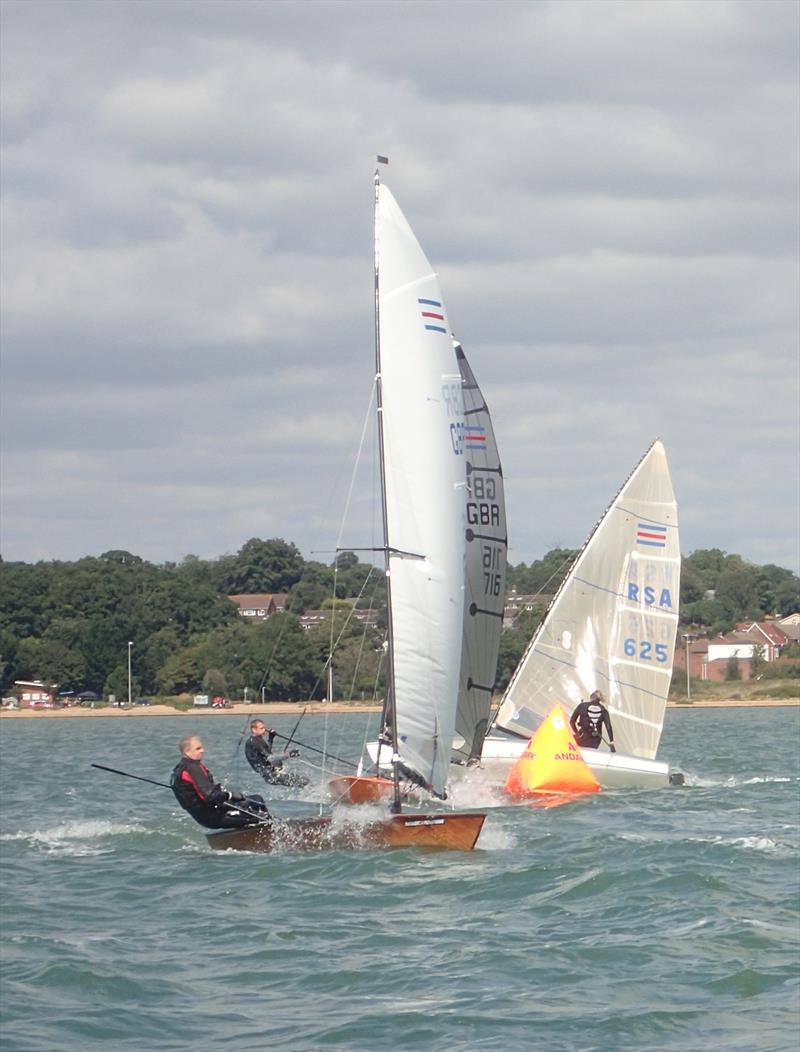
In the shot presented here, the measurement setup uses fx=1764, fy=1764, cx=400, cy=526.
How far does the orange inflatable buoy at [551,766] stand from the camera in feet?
75.0

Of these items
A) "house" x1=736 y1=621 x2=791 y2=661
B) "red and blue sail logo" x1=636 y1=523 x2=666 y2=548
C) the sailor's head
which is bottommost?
the sailor's head

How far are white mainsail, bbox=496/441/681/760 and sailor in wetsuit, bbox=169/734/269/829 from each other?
36.1 feet

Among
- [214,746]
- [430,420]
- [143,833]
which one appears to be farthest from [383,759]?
[214,746]

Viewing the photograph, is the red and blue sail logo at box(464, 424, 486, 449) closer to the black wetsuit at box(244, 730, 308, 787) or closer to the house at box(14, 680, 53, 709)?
the black wetsuit at box(244, 730, 308, 787)

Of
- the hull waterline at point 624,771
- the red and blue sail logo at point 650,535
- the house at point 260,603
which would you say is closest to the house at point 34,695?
the house at point 260,603

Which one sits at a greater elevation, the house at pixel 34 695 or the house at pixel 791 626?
the house at pixel 791 626

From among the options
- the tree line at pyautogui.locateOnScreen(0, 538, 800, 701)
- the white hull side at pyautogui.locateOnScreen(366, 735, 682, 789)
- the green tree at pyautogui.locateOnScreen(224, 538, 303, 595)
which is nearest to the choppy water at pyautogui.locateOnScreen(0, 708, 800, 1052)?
the white hull side at pyautogui.locateOnScreen(366, 735, 682, 789)

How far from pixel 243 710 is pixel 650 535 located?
196ft

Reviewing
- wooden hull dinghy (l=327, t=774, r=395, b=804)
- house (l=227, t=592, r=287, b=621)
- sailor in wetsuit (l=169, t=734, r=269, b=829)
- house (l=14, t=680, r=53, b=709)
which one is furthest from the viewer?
house (l=227, t=592, r=287, b=621)

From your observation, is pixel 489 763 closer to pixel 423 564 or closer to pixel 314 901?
pixel 423 564

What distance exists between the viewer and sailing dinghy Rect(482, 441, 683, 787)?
90.4 ft

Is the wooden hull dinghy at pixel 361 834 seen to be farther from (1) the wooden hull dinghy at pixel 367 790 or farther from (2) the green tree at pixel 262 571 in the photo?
(2) the green tree at pixel 262 571

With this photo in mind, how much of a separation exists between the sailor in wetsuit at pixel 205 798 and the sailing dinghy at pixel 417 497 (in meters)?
1.53

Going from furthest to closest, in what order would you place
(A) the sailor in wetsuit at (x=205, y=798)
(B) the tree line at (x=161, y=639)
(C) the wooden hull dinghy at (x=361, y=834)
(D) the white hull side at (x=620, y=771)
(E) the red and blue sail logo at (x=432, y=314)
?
1. (B) the tree line at (x=161, y=639)
2. (D) the white hull side at (x=620, y=771)
3. (E) the red and blue sail logo at (x=432, y=314)
4. (C) the wooden hull dinghy at (x=361, y=834)
5. (A) the sailor in wetsuit at (x=205, y=798)
